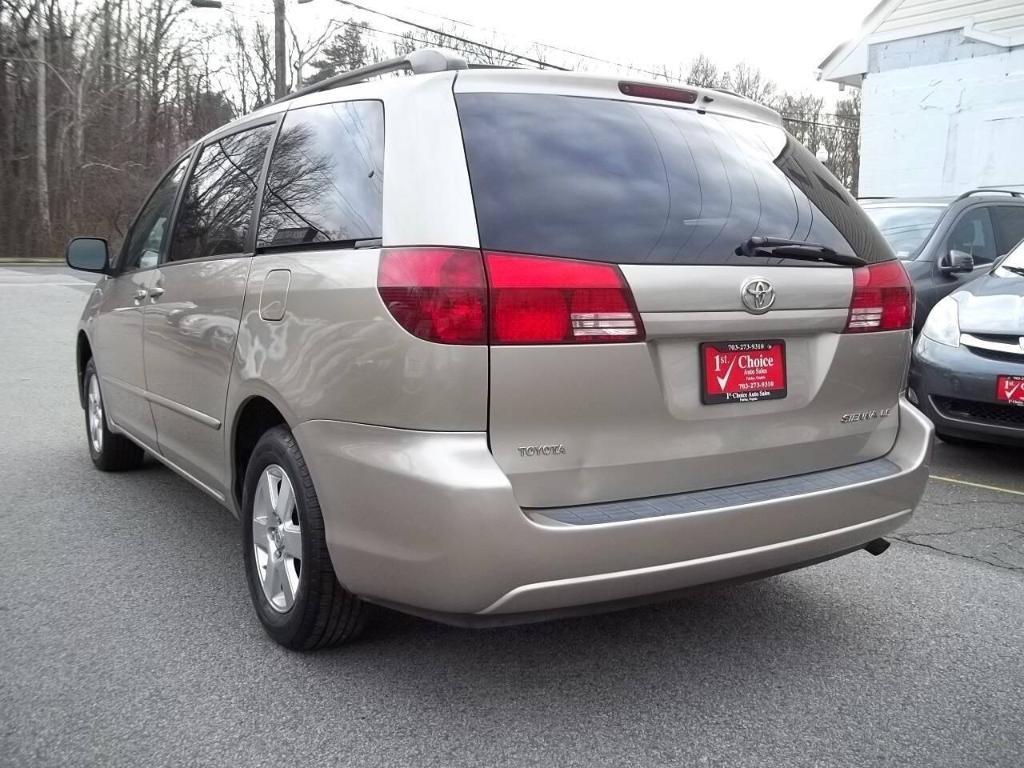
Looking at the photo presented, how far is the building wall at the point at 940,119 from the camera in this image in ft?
58.0

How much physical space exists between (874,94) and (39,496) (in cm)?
1902

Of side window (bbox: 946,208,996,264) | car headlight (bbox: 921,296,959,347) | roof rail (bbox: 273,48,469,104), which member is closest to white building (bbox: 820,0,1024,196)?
side window (bbox: 946,208,996,264)

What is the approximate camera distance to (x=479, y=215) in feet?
8.27

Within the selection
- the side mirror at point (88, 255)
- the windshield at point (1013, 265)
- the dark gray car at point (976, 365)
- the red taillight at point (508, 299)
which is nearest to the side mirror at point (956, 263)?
the windshield at point (1013, 265)

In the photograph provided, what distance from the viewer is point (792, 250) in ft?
9.39

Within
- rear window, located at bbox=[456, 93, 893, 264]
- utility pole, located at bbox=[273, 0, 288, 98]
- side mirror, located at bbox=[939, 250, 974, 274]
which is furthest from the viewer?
utility pole, located at bbox=[273, 0, 288, 98]

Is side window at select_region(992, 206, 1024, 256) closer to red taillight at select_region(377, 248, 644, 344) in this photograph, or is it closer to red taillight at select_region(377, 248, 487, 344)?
red taillight at select_region(377, 248, 644, 344)

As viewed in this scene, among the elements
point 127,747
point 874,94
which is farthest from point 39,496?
point 874,94

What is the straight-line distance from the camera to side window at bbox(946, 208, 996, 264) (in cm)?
812

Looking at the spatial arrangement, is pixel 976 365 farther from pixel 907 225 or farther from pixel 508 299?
pixel 508 299

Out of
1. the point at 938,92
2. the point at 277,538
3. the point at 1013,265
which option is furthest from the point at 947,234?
the point at 938,92

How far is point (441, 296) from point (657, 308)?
0.57m

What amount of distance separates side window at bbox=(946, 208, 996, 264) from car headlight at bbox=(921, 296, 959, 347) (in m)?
2.27

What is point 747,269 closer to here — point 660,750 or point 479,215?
point 479,215
